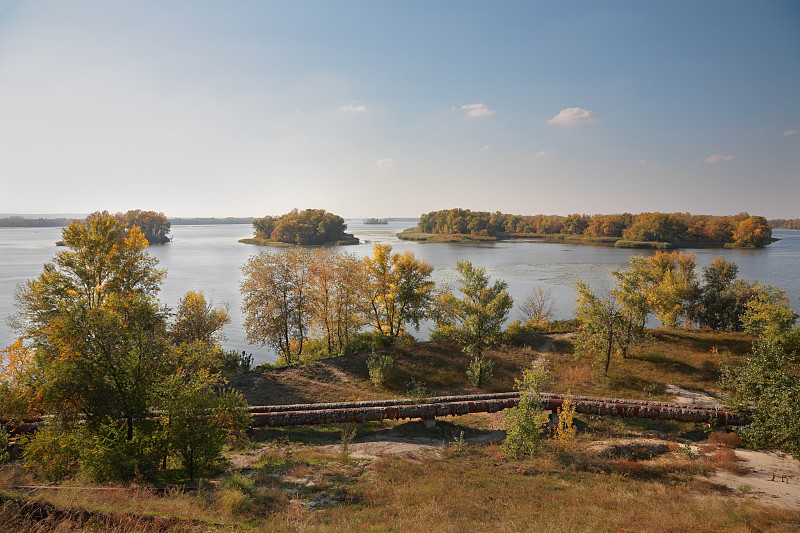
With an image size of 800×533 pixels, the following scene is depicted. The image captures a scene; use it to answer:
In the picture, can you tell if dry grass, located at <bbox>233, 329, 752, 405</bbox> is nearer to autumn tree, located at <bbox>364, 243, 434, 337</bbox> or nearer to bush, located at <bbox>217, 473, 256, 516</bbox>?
autumn tree, located at <bbox>364, 243, 434, 337</bbox>

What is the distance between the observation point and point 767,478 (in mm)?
15695

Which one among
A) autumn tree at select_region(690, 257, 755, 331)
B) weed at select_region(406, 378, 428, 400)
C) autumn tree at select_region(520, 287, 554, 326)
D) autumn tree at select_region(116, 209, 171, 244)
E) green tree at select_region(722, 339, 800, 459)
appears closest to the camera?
green tree at select_region(722, 339, 800, 459)

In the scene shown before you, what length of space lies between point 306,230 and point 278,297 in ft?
335

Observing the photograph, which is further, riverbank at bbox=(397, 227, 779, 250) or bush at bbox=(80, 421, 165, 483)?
riverbank at bbox=(397, 227, 779, 250)

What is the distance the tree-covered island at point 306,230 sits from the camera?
136 metres

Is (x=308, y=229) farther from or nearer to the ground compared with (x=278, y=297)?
farther from the ground

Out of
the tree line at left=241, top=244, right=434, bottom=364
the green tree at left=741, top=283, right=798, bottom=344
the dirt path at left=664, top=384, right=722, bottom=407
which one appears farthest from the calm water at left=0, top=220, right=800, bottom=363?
the dirt path at left=664, top=384, right=722, bottom=407

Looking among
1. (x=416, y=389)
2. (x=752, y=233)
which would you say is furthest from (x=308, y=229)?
(x=752, y=233)

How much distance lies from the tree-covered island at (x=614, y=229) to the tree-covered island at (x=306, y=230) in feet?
127

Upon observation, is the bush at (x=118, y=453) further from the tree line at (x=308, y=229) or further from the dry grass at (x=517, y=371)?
the tree line at (x=308, y=229)

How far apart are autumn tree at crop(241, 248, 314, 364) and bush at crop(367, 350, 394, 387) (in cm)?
1028

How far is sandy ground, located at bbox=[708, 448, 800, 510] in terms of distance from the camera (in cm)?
1413

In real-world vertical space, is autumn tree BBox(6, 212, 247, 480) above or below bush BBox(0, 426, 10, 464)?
Result: above

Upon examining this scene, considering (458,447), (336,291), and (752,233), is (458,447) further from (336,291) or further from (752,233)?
(752,233)
